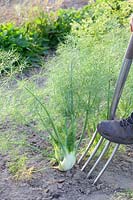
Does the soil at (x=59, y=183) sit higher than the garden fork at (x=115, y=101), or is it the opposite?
the garden fork at (x=115, y=101)

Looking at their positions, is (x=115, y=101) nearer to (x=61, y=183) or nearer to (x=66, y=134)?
(x=66, y=134)

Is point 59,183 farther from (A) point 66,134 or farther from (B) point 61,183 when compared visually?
(A) point 66,134

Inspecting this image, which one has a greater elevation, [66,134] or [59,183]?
[66,134]

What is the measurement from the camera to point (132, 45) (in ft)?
9.96

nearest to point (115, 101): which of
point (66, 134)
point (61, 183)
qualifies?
point (66, 134)

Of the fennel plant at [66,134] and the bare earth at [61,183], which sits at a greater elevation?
the fennel plant at [66,134]

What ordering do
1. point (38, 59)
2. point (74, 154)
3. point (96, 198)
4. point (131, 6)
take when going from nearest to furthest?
point (96, 198) → point (74, 154) → point (131, 6) → point (38, 59)

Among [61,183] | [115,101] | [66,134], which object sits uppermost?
[115,101]

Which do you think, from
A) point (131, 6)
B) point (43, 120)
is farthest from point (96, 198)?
point (131, 6)

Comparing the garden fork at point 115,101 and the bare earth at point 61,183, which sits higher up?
the garden fork at point 115,101

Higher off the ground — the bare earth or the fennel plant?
the fennel plant

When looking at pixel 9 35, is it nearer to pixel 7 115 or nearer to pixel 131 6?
pixel 131 6

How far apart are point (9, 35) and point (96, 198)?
104 inches

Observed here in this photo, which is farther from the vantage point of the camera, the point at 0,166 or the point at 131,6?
the point at 131,6
